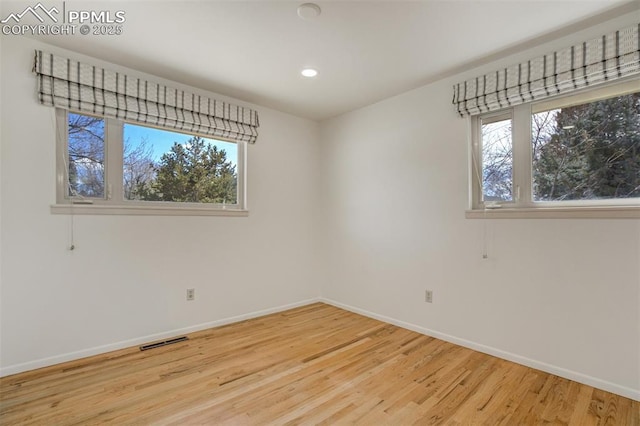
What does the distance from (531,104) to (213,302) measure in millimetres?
3453

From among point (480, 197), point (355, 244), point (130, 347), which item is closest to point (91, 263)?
point (130, 347)

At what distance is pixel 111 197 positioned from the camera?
8.54 ft

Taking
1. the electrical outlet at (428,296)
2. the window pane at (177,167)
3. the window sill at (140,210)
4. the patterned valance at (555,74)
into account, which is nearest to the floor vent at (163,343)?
the window sill at (140,210)

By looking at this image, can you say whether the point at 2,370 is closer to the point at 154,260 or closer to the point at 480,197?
the point at 154,260

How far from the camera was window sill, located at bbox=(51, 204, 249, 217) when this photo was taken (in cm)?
237

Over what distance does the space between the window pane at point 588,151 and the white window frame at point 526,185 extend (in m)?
0.04

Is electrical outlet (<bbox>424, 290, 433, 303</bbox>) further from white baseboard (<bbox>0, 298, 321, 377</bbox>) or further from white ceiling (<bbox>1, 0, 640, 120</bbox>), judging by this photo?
white ceiling (<bbox>1, 0, 640, 120</bbox>)

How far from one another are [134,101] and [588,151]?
12.0ft

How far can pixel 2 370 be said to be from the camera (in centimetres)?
211

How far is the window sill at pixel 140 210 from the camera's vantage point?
2.37 m

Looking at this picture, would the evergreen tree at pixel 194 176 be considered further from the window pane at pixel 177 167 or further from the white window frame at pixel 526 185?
the white window frame at pixel 526 185

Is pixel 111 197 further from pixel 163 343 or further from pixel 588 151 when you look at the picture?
pixel 588 151

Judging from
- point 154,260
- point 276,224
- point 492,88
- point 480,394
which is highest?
point 492,88

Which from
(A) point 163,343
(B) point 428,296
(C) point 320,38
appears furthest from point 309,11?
(A) point 163,343
